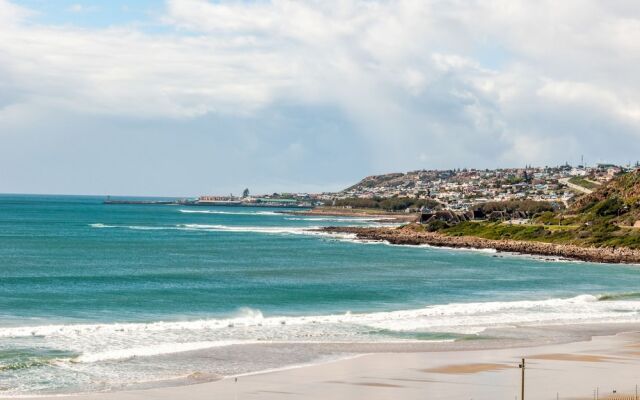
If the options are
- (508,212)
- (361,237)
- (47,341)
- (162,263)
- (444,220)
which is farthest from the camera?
(508,212)

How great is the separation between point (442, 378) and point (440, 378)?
67mm

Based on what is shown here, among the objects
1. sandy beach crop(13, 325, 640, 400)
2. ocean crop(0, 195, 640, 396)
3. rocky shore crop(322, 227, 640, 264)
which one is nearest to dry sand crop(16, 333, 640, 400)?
sandy beach crop(13, 325, 640, 400)

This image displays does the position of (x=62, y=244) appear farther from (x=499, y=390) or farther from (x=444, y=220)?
(x=499, y=390)

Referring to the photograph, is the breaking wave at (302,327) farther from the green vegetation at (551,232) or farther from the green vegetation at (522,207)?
the green vegetation at (522,207)

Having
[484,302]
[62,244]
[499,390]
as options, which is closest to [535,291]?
[484,302]

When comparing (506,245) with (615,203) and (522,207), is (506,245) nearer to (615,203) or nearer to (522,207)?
(615,203)

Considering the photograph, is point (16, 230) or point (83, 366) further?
point (16, 230)

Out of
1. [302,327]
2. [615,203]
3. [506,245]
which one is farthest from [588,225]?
[302,327]

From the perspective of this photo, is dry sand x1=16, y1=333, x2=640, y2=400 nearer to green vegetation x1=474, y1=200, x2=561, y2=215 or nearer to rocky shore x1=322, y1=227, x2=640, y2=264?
rocky shore x1=322, y1=227, x2=640, y2=264

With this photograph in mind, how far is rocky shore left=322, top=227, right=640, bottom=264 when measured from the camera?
86.1 meters

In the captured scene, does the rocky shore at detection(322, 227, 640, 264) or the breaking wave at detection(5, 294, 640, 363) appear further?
the rocky shore at detection(322, 227, 640, 264)

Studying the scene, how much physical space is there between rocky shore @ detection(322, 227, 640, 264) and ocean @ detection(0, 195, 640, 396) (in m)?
4.98

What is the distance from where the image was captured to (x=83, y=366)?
96.4 ft

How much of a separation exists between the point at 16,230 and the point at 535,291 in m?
91.3
